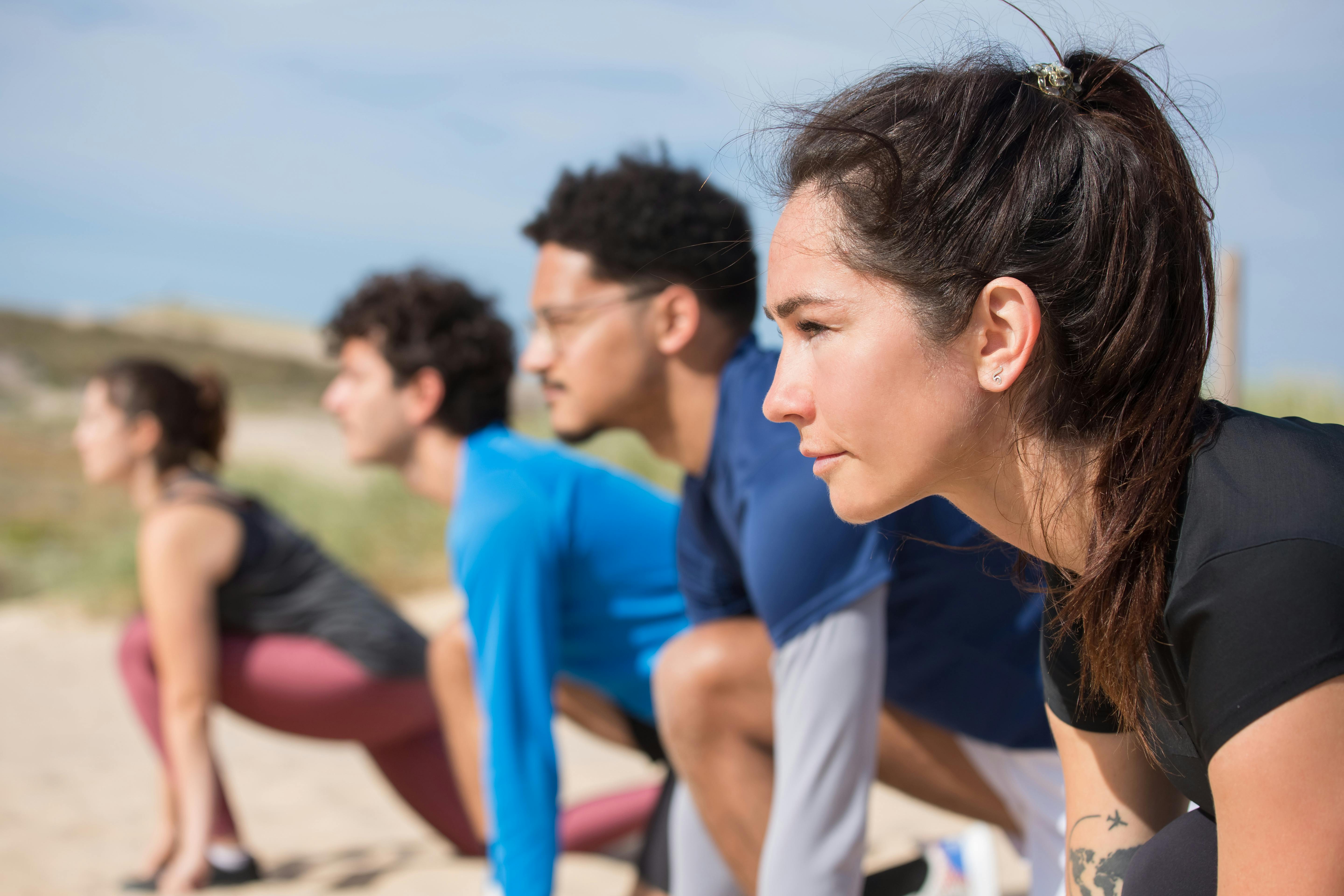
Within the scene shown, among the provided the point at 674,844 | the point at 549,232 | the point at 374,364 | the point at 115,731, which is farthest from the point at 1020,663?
the point at 115,731

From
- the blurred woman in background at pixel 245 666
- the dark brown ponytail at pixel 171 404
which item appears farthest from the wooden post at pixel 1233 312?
the dark brown ponytail at pixel 171 404

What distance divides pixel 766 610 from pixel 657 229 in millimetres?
1107

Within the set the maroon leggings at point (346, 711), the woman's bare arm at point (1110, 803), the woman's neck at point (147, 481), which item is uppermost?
the woman's neck at point (147, 481)

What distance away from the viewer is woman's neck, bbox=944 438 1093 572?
1.30 meters

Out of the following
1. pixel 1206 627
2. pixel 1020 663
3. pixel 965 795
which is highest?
pixel 1206 627

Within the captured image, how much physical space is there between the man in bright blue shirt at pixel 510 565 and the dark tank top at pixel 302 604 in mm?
439

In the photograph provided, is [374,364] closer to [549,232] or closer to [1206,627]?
[549,232]

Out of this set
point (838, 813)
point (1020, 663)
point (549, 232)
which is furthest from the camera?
point (549, 232)

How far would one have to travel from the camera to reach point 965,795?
2.42 metres

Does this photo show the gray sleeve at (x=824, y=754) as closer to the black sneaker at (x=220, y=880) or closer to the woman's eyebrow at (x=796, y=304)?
the woman's eyebrow at (x=796, y=304)

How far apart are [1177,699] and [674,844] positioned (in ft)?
5.25

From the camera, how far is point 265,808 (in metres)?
4.77

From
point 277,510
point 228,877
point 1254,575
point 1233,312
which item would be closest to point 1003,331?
point 1254,575

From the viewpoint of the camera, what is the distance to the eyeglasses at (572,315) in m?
2.65
